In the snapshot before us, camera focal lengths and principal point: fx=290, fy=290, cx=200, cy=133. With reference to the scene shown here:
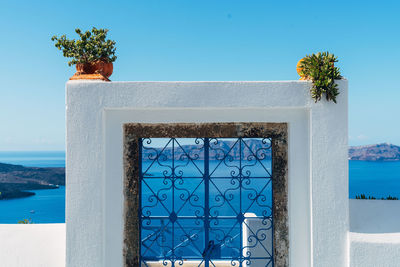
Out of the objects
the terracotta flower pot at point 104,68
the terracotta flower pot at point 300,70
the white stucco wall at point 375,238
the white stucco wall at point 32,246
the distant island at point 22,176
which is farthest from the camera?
the distant island at point 22,176

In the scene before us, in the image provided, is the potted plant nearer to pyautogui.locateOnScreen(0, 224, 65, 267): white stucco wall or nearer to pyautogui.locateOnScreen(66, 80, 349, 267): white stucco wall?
pyautogui.locateOnScreen(66, 80, 349, 267): white stucco wall

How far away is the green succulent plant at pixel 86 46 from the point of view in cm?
380

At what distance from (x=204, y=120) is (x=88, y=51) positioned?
5.91 ft

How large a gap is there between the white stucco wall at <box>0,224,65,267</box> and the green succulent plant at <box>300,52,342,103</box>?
13.2 ft

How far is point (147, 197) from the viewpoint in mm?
3771

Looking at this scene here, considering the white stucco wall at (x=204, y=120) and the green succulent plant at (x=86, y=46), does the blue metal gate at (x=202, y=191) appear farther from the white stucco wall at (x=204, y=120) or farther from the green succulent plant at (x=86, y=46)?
the green succulent plant at (x=86, y=46)

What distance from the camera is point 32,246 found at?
415 cm

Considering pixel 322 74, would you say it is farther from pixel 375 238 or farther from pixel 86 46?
pixel 86 46

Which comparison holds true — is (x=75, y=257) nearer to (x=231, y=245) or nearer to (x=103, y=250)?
(x=103, y=250)

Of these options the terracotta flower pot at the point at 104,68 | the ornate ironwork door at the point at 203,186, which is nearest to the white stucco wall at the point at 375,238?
the ornate ironwork door at the point at 203,186

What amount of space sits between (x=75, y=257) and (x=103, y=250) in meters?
0.33

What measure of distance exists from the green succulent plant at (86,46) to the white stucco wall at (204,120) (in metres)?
0.49

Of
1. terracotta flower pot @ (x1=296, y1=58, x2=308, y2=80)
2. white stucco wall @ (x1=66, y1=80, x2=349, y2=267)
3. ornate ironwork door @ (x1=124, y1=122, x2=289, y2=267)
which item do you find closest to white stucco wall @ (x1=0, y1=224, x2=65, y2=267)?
white stucco wall @ (x1=66, y1=80, x2=349, y2=267)

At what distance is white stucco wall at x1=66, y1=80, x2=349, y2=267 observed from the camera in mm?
3490
